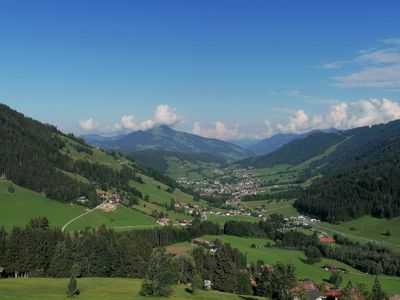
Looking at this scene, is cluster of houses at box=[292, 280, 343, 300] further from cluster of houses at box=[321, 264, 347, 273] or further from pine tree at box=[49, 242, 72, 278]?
pine tree at box=[49, 242, 72, 278]

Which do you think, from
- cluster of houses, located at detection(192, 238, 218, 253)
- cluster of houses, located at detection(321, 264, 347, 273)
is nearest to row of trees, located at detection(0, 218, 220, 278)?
cluster of houses, located at detection(192, 238, 218, 253)

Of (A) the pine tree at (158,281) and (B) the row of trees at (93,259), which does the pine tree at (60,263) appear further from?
(A) the pine tree at (158,281)

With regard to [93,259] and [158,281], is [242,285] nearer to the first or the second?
[93,259]

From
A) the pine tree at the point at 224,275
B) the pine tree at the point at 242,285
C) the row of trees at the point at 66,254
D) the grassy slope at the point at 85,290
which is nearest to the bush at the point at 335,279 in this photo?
the pine tree at the point at 242,285

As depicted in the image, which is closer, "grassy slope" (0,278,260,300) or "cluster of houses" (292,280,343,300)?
"grassy slope" (0,278,260,300)

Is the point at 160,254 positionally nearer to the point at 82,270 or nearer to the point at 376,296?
the point at 82,270

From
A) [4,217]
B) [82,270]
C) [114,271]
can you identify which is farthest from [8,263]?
[4,217]
